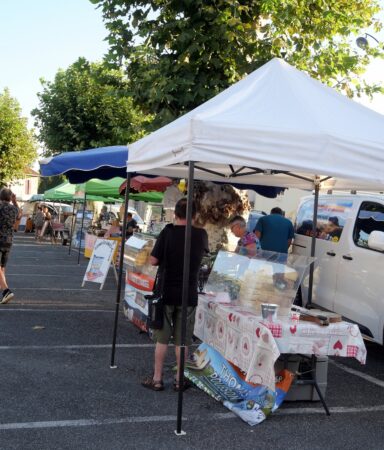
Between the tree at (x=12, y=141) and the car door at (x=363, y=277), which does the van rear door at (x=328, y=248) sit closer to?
the car door at (x=363, y=277)

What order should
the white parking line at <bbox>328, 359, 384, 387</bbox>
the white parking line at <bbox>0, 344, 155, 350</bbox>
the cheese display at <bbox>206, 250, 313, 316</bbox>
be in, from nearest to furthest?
the cheese display at <bbox>206, 250, 313, 316</bbox>
the white parking line at <bbox>328, 359, 384, 387</bbox>
the white parking line at <bbox>0, 344, 155, 350</bbox>

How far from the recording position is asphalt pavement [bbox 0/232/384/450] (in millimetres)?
4102


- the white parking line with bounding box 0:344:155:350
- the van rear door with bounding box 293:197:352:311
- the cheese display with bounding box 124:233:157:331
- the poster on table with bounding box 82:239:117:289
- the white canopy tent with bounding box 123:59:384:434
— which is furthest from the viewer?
the poster on table with bounding box 82:239:117:289

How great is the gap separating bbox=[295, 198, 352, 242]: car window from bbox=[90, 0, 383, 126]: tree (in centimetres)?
272

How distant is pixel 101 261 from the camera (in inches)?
442

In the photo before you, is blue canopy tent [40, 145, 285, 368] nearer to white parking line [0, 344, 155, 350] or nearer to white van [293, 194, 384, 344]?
white van [293, 194, 384, 344]

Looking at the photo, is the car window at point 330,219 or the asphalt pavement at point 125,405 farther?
the car window at point 330,219

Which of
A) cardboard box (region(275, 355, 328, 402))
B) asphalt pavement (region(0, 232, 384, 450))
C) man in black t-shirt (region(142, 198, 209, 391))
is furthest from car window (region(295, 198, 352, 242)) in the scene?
man in black t-shirt (region(142, 198, 209, 391))

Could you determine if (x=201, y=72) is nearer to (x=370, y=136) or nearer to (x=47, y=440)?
(x=370, y=136)

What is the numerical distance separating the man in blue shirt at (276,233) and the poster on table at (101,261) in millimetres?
3311

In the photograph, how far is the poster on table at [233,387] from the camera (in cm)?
461

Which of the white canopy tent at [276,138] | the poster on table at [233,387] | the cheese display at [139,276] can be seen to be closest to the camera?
the white canopy tent at [276,138]

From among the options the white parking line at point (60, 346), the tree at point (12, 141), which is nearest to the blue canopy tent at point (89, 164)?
the white parking line at point (60, 346)

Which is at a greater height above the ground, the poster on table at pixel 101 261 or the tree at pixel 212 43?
the tree at pixel 212 43
